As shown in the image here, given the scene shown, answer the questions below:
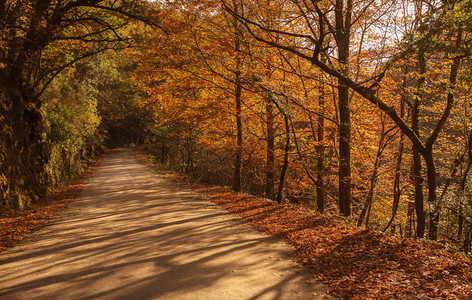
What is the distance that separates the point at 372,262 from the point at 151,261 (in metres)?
3.98

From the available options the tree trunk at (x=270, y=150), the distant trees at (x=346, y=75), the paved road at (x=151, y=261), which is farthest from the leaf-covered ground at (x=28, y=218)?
the tree trunk at (x=270, y=150)

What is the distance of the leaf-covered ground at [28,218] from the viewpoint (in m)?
7.13

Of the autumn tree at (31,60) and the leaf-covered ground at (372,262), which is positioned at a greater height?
the autumn tree at (31,60)

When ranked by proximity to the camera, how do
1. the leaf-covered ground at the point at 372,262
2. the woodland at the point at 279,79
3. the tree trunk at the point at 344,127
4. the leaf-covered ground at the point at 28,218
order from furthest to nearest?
the tree trunk at the point at 344,127 → the woodland at the point at 279,79 → the leaf-covered ground at the point at 28,218 → the leaf-covered ground at the point at 372,262

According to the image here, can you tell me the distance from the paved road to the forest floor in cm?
37

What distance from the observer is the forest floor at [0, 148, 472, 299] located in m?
4.55

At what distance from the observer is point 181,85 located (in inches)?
493

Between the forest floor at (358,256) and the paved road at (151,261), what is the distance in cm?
37

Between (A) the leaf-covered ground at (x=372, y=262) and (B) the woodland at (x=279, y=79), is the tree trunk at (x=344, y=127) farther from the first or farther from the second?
(A) the leaf-covered ground at (x=372, y=262)

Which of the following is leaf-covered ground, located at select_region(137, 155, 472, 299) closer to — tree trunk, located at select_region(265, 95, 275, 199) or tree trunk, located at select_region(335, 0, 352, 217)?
tree trunk, located at select_region(335, 0, 352, 217)

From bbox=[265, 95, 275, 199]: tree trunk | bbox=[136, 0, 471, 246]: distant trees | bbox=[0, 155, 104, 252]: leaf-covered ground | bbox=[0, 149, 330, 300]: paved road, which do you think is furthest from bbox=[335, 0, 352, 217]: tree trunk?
bbox=[0, 155, 104, 252]: leaf-covered ground

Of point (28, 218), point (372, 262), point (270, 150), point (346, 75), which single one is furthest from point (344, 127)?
point (28, 218)

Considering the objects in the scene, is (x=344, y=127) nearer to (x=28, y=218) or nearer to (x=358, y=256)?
(x=358, y=256)

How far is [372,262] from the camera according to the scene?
18.1 ft
